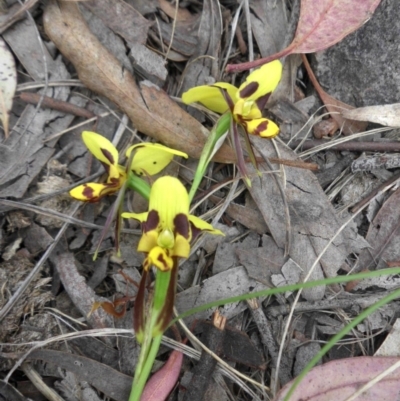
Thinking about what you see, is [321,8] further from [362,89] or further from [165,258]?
[165,258]

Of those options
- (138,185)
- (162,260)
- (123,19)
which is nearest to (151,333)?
(162,260)

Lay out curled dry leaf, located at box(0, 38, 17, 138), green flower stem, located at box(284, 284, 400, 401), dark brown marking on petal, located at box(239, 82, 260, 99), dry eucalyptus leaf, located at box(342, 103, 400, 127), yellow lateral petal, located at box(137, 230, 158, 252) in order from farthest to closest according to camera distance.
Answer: dry eucalyptus leaf, located at box(342, 103, 400, 127) → curled dry leaf, located at box(0, 38, 17, 138) → dark brown marking on petal, located at box(239, 82, 260, 99) → yellow lateral petal, located at box(137, 230, 158, 252) → green flower stem, located at box(284, 284, 400, 401)

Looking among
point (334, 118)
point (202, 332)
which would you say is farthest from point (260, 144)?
point (202, 332)

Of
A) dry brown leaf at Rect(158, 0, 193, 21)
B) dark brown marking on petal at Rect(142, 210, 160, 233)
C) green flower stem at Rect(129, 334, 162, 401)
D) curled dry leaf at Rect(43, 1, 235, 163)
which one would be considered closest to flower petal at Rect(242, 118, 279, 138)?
curled dry leaf at Rect(43, 1, 235, 163)

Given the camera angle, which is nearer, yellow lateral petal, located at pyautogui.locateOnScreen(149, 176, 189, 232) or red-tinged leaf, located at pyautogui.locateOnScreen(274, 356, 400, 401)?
yellow lateral petal, located at pyautogui.locateOnScreen(149, 176, 189, 232)

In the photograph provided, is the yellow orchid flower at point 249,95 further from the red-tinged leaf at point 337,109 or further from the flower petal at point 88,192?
the flower petal at point 88,192

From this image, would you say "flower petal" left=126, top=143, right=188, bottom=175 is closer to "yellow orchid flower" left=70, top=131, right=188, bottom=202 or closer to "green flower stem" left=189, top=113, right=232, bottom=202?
"yellow orchid flower" left=70, top=131, right=188, bottom=202

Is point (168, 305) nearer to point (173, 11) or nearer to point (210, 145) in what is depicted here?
point (210, 145)
